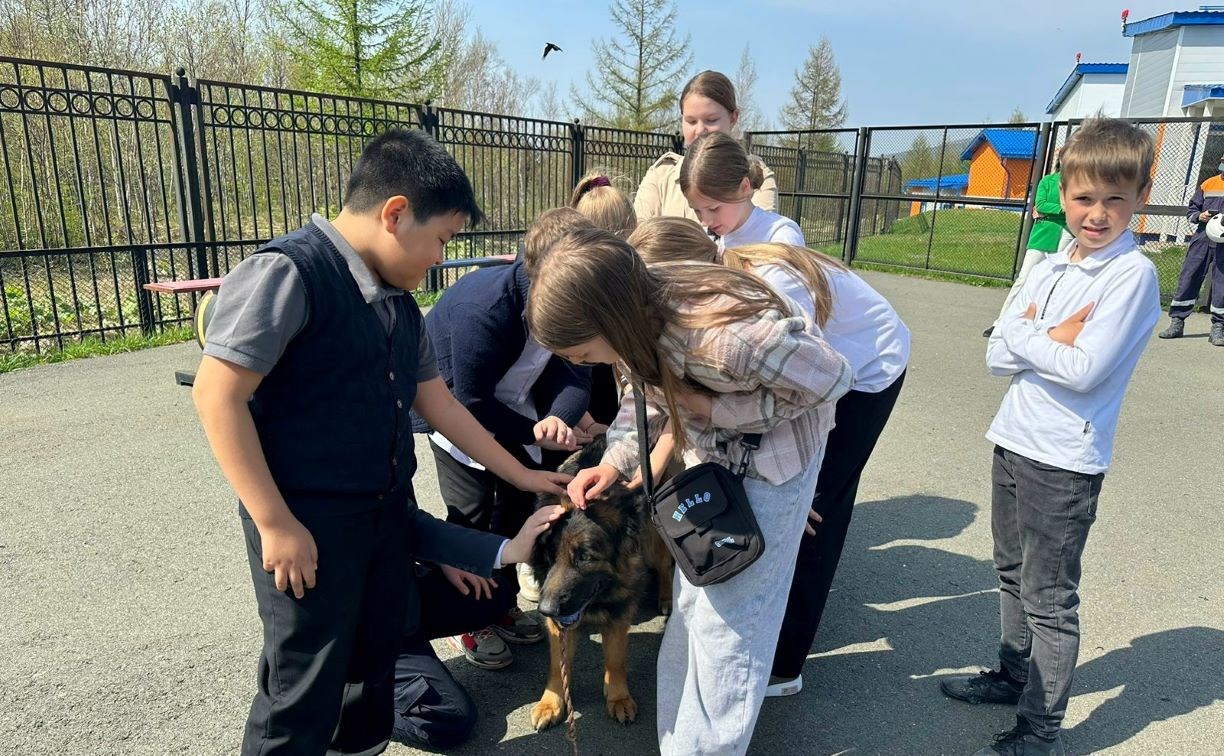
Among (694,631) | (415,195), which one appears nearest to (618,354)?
(415,195)

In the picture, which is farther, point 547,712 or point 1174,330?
point 1174,330

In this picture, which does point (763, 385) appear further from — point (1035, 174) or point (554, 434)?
point (1035, 174)

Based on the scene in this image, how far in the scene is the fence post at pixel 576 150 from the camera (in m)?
12.0

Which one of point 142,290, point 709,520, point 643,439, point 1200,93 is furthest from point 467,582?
point 1200,93

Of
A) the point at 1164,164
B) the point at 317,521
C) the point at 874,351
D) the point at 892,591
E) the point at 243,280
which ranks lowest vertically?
the point at 892,591

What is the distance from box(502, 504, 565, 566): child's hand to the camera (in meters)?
2.50

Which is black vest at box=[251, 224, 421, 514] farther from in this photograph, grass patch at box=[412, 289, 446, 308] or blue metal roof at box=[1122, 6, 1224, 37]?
blue metal roof at box=[1122, 6, 1224, 37]

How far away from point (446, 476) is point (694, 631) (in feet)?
4.73

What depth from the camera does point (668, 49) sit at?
22.8m

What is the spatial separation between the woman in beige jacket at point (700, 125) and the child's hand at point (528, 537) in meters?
1.95

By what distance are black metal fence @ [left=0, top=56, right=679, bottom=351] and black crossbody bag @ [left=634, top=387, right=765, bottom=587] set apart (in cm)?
343

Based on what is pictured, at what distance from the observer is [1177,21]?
69.4 ft

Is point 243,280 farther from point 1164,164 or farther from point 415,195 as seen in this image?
point 1164,164

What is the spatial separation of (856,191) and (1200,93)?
11715 mm
